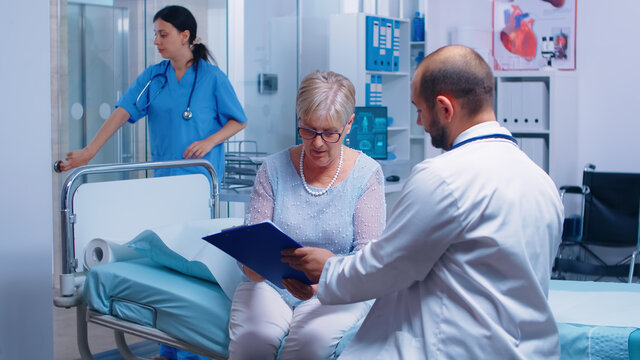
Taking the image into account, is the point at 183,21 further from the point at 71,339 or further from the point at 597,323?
the point at 597,323

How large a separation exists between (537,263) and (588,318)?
24.7 inches

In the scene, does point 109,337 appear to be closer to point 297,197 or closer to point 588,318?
point 297,197

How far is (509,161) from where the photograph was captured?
149 cm

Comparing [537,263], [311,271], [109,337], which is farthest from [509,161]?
[109,337]

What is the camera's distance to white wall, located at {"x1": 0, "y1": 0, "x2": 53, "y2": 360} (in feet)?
7.84

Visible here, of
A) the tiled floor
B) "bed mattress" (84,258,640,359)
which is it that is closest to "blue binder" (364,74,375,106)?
the tiled floor

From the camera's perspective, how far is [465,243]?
1482 mm

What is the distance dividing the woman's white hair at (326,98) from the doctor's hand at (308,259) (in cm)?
54

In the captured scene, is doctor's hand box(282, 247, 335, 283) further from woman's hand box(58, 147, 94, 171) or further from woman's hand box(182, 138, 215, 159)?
woman's hand box(58, 147, 94, 171)

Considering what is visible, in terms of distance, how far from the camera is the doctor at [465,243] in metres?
1.45

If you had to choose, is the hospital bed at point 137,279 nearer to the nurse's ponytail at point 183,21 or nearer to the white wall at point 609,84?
the nurse's ponytail at point 183,21

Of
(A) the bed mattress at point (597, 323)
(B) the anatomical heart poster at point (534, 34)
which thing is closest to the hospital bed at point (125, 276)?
(A) the bed mattress at point (597, 323)

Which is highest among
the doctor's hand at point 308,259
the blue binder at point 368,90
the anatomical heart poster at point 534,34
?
the anatomical heart poster at point 534,34

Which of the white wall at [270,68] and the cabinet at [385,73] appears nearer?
the white wall at [270,68]
